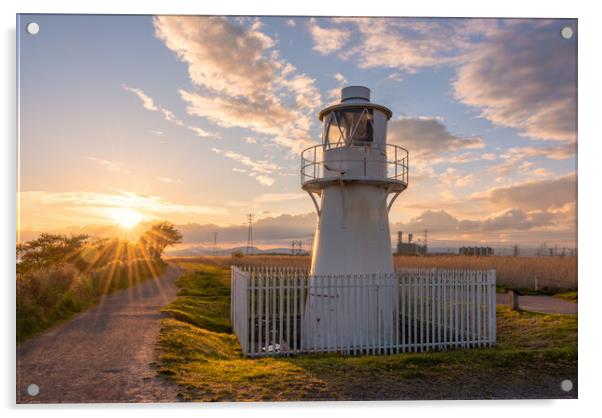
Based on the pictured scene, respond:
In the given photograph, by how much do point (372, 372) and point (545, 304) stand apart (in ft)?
32.4

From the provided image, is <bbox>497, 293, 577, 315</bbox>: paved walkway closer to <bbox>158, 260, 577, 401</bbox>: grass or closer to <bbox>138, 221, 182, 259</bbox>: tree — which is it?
<bbox>158, 260, 577, 401</bbox>: grass

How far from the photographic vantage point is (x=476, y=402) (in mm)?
6168

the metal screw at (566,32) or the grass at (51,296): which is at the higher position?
the metal screw at (566,32)

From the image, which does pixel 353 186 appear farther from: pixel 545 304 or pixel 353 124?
pixel 545 304

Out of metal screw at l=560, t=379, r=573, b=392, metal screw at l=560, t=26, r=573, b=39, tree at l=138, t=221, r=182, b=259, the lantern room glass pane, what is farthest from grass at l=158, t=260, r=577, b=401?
tree at l=138, t=221, r=182, b=259

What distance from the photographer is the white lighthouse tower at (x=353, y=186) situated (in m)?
9.99

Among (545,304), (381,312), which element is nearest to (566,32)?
(381,312)

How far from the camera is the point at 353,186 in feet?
33.8

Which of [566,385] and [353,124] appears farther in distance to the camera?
[353,124]

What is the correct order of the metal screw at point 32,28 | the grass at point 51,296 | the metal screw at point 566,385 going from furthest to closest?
the grass at point 51,296 < the metal screw at point 566,385 < the metal screw at point 32,28

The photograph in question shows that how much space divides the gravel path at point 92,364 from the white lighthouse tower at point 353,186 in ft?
12.6

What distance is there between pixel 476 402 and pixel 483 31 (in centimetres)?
530

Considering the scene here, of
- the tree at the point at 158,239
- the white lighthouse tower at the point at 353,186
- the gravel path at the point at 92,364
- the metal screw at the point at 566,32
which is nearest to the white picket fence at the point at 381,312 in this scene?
the white lighthouse tower at the point at 353,186

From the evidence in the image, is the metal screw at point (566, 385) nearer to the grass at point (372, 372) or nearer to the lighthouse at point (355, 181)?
the grass at point (372, 372)
